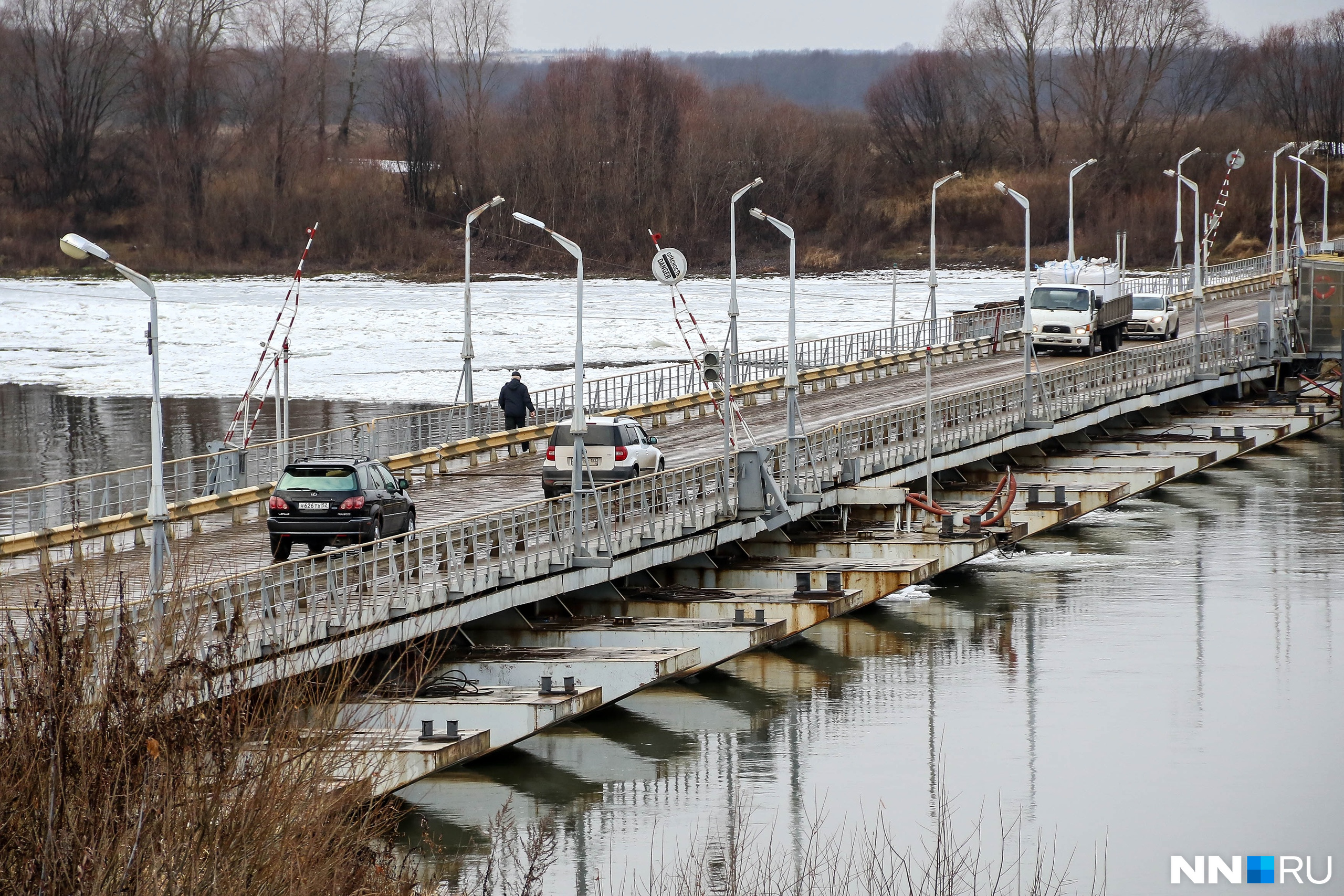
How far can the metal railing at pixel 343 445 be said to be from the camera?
3781 centimetres

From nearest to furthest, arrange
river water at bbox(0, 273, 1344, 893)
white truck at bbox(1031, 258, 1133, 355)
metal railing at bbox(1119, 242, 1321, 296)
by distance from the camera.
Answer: river water at bbox(0, 273, 1344, 893)
white truck at bbox(1031, 258, 1133, 355)
metal railing at bbox(1119, 242, 1321, 296)

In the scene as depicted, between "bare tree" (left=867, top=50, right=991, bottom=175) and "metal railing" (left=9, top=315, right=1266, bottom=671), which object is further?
"bare tree" (left=867, top=50, right=991, bottom=175)

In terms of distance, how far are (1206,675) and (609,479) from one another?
449 inches

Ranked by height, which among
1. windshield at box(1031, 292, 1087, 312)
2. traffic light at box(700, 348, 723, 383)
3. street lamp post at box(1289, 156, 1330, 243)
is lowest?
traffic light at box(700, 348, 723, 383)

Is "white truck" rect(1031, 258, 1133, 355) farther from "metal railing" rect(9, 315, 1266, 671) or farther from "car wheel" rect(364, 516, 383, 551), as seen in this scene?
"car wheel" rect(364, 516, 383, 551)

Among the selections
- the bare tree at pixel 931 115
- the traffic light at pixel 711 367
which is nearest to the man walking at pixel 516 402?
the traffic light at pixel 711 367

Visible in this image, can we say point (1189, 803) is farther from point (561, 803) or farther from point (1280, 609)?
point (1280, 609)

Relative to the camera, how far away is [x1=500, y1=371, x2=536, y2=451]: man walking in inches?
1784

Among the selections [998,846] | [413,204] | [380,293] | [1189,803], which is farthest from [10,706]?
[413,204]

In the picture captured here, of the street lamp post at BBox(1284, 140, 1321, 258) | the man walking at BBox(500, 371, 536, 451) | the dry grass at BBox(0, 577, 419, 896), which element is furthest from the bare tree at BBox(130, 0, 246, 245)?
the dry grass at BBox(0, 577, 419, 896)

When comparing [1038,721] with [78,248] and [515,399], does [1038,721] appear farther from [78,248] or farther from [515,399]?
[515,399]

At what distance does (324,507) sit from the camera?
94.7 ft

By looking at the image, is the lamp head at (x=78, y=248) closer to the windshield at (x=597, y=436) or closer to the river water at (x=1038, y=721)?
the river water at (x=1038, y=721)

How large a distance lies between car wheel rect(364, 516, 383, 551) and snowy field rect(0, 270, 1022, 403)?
141 ft
